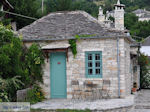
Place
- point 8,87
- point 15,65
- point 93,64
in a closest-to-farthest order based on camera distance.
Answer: point 8,87 → point 15,65 → point 93,64

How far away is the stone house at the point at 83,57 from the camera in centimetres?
1335

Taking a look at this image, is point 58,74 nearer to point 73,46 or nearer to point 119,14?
point 73,46

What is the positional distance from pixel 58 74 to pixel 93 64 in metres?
1.99

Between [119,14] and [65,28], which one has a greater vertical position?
[119,14]

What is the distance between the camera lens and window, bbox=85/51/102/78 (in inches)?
534

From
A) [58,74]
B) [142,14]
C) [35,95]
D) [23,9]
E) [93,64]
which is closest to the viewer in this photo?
[35,95]

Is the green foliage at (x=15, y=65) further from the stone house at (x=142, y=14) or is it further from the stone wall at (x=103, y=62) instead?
the stone house at (x=142, y=14)

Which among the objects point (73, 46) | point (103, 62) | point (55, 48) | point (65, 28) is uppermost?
point (65, 28)

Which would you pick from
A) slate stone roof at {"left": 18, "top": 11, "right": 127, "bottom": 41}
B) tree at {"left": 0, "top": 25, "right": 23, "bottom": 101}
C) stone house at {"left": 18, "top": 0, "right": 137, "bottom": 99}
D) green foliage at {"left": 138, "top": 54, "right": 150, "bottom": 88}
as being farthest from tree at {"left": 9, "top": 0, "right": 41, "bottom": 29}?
tree at {"left": 0, "top": 25, "right": 23, "bottom": 101}

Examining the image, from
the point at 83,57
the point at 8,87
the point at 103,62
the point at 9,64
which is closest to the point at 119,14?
the point at 103,62

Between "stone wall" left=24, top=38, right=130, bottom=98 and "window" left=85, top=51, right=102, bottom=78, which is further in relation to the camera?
"window" left=85, top=51, right=102, bottom=78

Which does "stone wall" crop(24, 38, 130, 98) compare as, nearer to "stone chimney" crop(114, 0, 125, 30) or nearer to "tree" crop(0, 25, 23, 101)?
"stone chimney" crop(114, 0, 125, 30)

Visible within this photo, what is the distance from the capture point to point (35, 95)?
43.5 feet

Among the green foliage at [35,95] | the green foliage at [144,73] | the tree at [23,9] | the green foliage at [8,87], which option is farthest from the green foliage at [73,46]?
the tree at [23,9]
